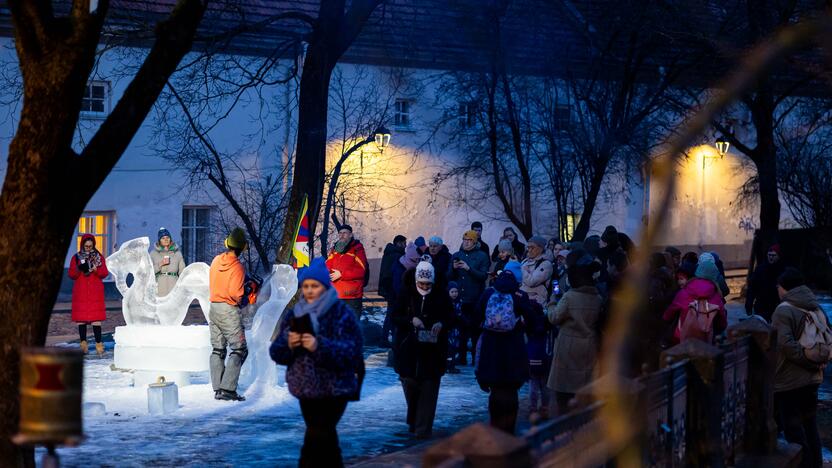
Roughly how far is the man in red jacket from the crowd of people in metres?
2.58

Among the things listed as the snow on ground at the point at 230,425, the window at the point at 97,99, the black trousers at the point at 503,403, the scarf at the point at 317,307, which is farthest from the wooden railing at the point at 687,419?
the window at the point at 97,99

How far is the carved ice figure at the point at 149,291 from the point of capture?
1435 centimetres

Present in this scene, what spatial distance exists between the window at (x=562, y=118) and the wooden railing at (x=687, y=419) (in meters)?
15.7

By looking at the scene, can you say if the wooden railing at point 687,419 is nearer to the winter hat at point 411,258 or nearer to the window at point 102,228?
the winter hat at point 411,258

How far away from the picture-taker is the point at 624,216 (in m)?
39.7

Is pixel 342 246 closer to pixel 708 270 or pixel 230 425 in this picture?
pixel 708 270

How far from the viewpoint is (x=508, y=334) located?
11266mm

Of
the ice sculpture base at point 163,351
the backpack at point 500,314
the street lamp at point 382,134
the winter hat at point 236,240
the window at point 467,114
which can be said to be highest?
the window at point 467,114

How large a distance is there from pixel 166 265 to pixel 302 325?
9.53m

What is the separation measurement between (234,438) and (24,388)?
19.5ft

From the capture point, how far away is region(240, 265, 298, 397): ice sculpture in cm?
1388

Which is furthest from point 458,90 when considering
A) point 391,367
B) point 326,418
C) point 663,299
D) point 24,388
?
point 24,388

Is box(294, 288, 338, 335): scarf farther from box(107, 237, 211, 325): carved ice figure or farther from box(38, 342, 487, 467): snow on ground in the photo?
box(107, 237, 211, 325): carved ice figure

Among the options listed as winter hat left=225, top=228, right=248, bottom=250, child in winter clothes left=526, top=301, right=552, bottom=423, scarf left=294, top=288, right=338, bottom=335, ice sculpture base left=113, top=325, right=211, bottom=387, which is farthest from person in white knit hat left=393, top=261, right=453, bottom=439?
scarf left=294, top=288, right=338, bottom=335
